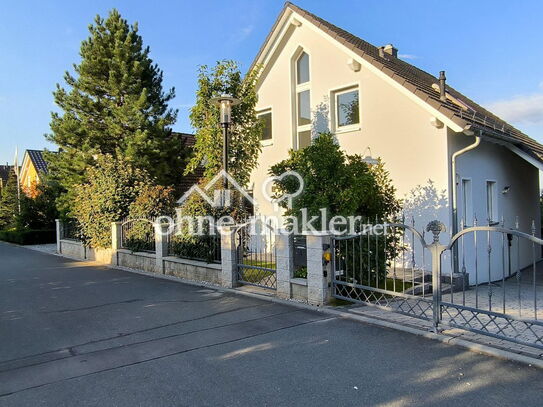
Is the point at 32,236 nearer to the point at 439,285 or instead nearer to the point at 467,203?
the point at 467,203

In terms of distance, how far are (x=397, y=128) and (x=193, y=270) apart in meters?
6.08

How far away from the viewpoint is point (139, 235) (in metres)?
12.0

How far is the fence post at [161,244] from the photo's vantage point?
10.6 meters

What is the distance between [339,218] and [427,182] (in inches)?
149

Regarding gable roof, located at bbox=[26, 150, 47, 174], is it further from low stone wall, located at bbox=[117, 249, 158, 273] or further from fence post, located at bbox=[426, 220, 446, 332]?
fence post, located at bbox=[426, 220, 446, 332]

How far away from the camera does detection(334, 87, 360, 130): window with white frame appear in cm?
1155

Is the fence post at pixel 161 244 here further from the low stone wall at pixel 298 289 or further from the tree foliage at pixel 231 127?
the low stone wall at pixel 298 289

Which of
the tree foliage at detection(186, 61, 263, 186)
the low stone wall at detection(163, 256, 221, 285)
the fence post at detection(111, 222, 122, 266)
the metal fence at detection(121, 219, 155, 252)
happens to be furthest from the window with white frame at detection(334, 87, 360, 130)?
the fence post at detection(111, 222, 122, 266)

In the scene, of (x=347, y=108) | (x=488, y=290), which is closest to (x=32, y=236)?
(x=347, y=108)

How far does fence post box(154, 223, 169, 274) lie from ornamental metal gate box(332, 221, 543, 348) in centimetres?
524

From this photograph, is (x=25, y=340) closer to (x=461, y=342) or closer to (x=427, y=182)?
(x=461, y=342)

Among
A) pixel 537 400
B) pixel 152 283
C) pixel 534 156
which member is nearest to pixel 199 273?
pixel 152 283

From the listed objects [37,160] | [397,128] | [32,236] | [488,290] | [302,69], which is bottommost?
[488,290]

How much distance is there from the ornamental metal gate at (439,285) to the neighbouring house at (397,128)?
1.09 m
